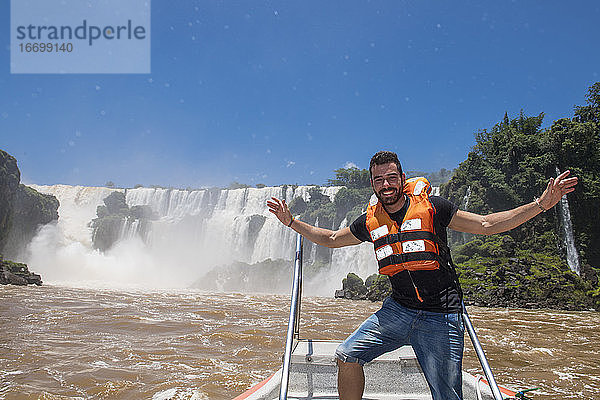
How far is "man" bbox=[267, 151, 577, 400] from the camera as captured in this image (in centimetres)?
228

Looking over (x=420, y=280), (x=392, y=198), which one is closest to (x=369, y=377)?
(x=420, y=280)

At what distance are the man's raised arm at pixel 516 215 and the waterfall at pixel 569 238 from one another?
27179mm

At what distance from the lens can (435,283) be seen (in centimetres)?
238

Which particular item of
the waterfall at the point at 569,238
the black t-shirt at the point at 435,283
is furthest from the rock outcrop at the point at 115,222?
the black t-shirt at the point at 435,283

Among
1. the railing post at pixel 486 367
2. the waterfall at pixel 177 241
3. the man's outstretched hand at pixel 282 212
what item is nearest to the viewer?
the railing post at pixel 486 367

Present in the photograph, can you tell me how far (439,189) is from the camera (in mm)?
37812

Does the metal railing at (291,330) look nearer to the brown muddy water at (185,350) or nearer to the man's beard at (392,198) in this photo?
the man's beard at (392,198)

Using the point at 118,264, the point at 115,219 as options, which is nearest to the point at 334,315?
the point at 118,264

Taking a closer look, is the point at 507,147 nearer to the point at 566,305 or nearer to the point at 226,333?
Answer: the point at 566,305

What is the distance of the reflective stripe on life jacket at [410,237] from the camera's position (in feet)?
7.84

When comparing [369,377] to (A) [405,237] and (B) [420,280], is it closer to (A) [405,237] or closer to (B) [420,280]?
(B) [420,280]

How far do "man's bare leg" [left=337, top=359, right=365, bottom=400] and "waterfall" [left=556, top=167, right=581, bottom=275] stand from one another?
1090 inches

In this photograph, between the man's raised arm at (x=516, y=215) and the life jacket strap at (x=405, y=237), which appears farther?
the life jacket strap at (x=405, y=237)

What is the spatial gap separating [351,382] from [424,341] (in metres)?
0.46
